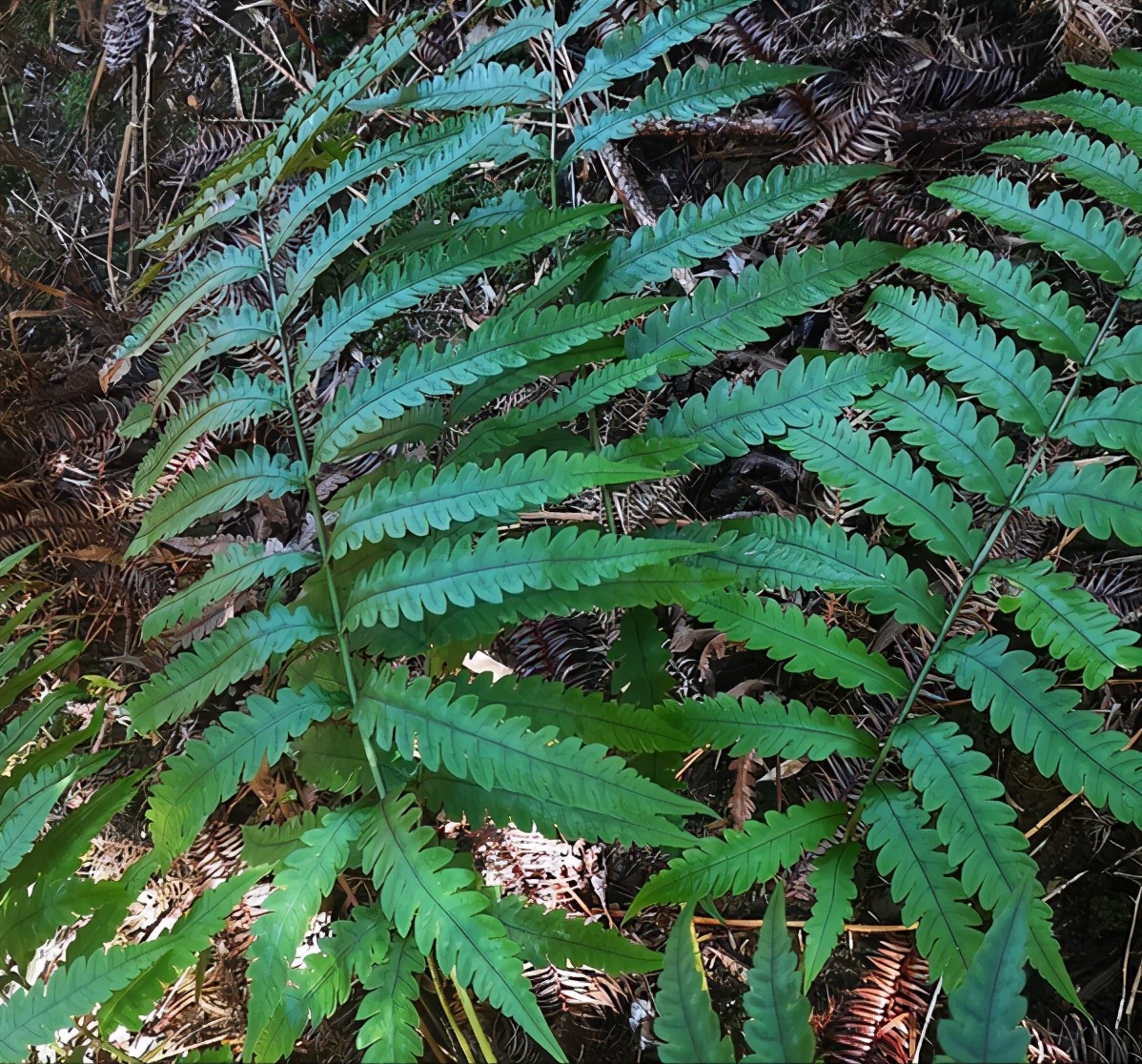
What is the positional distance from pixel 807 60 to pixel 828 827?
5.87 ft

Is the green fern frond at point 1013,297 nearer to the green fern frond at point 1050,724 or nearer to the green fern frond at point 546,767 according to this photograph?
the green fern frond at point 1050,724

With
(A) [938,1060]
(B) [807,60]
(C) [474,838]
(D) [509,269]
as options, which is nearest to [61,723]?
Result: (C) [474,838]

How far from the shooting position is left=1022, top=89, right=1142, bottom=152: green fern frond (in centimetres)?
148

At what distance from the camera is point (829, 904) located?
1.28 metres

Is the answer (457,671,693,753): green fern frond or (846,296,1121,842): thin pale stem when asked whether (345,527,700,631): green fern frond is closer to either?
(457,671,693,753): green fern frond

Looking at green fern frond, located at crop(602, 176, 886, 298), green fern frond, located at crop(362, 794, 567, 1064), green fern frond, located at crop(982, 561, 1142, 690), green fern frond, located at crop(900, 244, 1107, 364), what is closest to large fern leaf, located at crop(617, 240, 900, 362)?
green fern frond, located at crop(602, 176, 886, 298)

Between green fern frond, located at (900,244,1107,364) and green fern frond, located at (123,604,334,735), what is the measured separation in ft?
4.26

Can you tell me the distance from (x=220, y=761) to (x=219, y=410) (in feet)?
2.36

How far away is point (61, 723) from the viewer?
2.37 m

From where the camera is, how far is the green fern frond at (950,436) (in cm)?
143

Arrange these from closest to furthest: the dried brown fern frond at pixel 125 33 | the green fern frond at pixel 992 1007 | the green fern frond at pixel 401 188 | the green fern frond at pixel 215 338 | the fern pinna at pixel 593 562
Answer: the green fern frond at pixel 992 1007 < the fern pinna at pixel 593 562 < the green fern frond at pixel 401 188 < the green fern frond at pixel 215 338 < the dried brown fern frond at pixel 125 33

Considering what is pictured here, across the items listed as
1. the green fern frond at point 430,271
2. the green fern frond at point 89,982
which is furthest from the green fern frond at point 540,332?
the green fern frond at point 89,982

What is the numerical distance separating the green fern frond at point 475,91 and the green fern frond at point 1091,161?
900mm

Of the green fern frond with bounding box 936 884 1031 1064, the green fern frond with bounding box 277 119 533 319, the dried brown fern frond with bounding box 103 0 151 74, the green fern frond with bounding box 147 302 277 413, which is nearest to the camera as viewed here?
the green fern frond with bounding box 936 884 1031 1064
